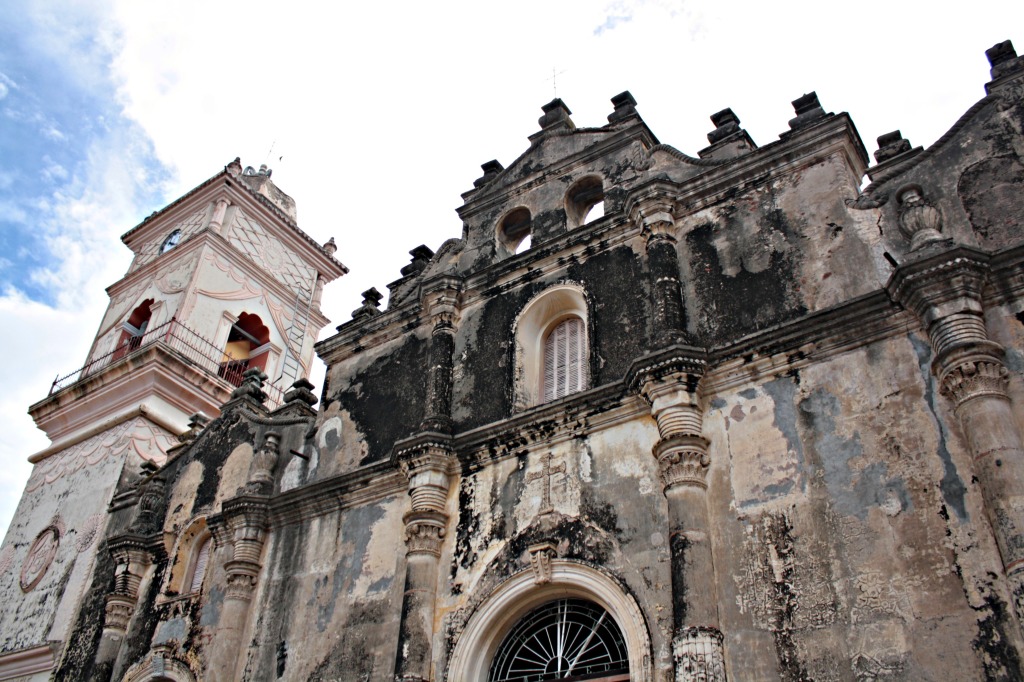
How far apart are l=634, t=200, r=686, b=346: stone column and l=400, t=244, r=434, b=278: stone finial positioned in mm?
4951

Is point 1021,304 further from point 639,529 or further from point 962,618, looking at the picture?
point 639,529

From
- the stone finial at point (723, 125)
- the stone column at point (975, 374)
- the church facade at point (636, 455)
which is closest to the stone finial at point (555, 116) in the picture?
the church facade at point (636, 455)

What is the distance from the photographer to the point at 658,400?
9.59 m

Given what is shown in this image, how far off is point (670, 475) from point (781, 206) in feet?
12.7

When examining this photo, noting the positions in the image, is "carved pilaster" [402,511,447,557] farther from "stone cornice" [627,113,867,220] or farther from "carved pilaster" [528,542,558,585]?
"stone cornice" [627,113,867,220]

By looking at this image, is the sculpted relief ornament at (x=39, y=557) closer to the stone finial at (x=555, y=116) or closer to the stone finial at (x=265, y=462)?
the stone finial at (x=265, y=462)

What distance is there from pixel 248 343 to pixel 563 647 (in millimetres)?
16126

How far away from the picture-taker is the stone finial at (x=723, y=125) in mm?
12273

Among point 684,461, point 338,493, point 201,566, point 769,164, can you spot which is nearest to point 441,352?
point 338,493

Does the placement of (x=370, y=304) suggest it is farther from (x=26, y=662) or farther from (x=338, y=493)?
(x=26, y=662)

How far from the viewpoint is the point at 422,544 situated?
10.7 meters

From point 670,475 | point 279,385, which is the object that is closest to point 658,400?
point 670,475

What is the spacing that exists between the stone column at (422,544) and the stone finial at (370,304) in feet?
13.6

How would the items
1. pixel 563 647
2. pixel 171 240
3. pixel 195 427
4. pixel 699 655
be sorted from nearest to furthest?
1. pixel 699 655
2. pixel 563 647
3. pixel 195 427
4. pixel 171 240
